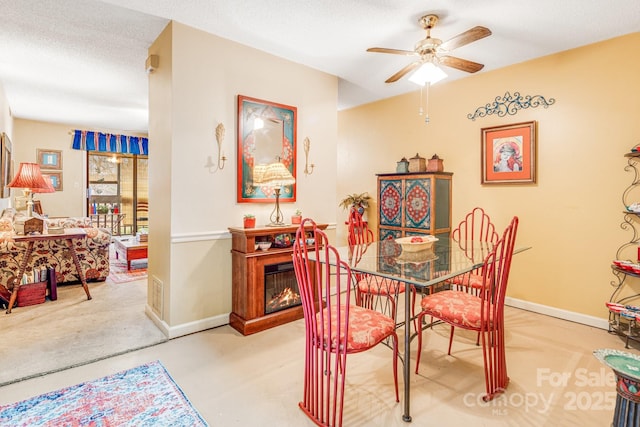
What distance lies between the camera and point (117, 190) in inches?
313

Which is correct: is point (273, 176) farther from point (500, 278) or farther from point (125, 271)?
point (125, 271)

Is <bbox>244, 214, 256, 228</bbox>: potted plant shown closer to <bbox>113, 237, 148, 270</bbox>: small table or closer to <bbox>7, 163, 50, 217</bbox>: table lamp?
<bbox>7, 163, 50, 217</bbox>: table lamp

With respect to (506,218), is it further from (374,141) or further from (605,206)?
(374,141)

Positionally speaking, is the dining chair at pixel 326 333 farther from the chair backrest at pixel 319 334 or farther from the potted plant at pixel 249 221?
the potted plant at pixel 249 221

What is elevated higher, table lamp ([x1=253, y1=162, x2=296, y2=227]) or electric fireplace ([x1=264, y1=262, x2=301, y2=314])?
table lamp ([x1=253, y1=162, x2=296, y2=227])

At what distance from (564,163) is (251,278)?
3227mm

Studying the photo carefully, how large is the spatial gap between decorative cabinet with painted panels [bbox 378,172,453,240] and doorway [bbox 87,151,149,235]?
5.65 m

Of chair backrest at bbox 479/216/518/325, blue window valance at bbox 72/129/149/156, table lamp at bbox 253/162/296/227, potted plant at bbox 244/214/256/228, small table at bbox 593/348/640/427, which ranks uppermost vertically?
blue window valance at bbox 72/129/149/156

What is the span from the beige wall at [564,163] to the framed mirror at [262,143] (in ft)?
6.68

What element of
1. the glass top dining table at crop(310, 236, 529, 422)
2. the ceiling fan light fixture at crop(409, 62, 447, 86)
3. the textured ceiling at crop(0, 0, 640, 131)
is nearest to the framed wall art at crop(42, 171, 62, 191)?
the textured ceiling at crop(0, 0, 640, 131)

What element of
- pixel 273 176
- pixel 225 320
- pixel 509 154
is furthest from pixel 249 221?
pixel 509 154

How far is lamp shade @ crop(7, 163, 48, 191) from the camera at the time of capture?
358 centimetres

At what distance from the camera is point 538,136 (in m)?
3.44

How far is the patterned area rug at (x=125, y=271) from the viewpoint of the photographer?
15.1ft
